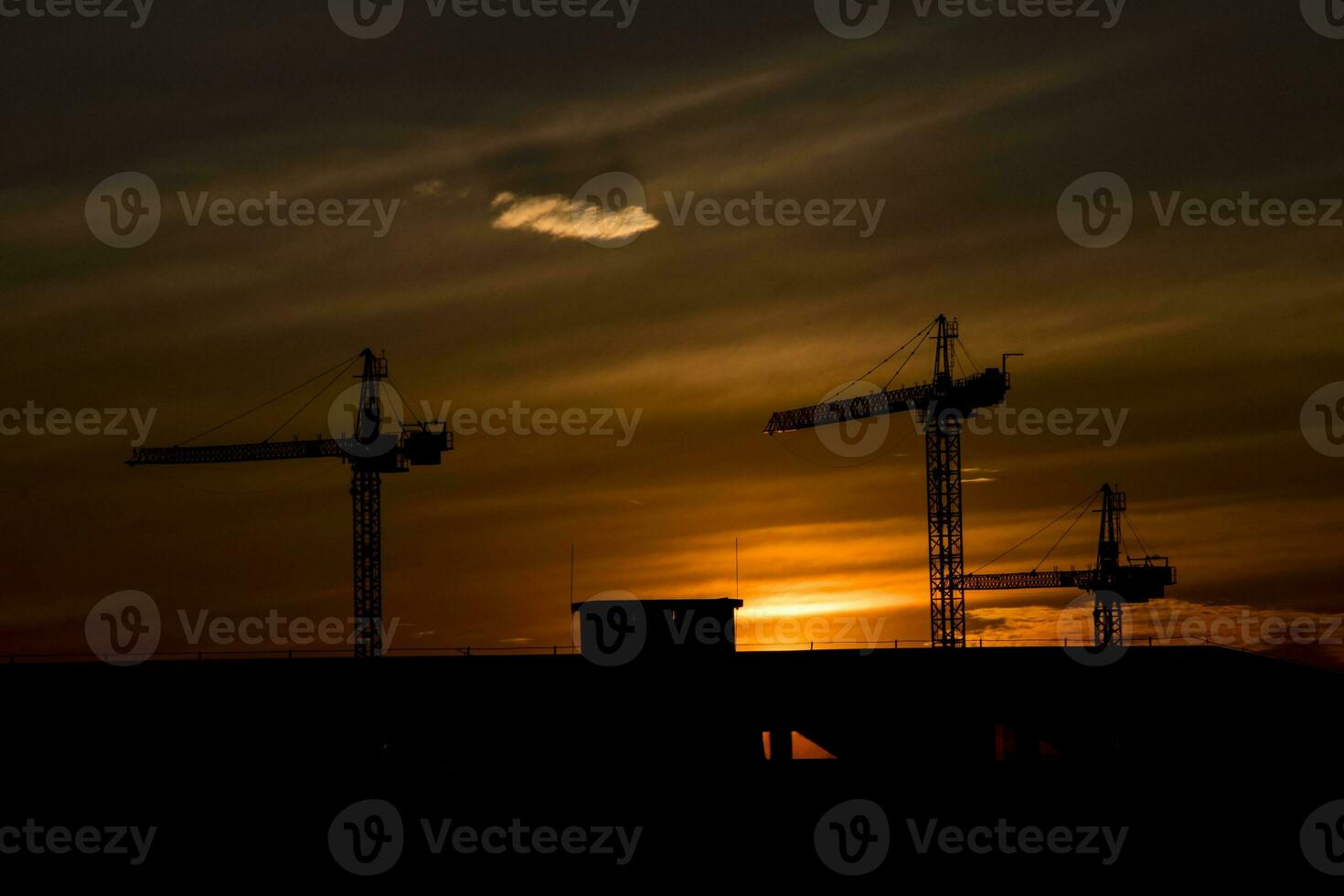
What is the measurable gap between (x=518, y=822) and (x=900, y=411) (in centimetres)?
12919

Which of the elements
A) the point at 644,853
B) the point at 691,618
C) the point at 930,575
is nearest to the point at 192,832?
the point at 644,853

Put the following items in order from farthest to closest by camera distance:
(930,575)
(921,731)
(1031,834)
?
1. (930,575)
2. (921,731)
3. (1031,834)

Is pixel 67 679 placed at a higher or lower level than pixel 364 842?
higher

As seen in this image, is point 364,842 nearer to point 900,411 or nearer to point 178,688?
point 178,688

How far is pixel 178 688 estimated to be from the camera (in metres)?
58.9

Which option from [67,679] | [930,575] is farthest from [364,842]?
[930,575]

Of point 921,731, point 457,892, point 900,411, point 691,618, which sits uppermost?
point 900,411

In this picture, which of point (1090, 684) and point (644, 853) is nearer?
point (644, 853)

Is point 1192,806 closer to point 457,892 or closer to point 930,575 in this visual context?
point 457,892

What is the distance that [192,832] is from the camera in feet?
177

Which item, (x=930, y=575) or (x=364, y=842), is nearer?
(x=364, y=842)

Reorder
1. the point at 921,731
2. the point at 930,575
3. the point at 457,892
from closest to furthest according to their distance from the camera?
the point at 457,892
the point at 921,731
the point at 930,575

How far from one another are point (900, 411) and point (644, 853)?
12842cm

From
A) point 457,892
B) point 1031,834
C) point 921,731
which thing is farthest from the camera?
point 921,731
